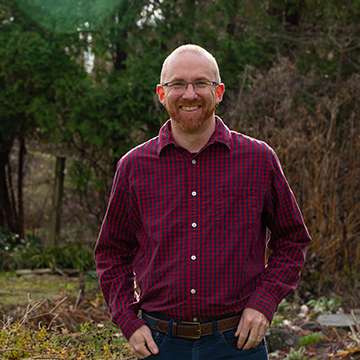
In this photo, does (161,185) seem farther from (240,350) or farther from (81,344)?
(81,344)

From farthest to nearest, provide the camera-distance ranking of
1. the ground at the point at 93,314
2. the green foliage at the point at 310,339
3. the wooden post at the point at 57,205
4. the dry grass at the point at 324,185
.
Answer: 1. the wooden post at the point at 57,205
2. the dry grass at the point at 324,185
3. the green foliage at the point at 310,339
4. the ground at the point at 93,314

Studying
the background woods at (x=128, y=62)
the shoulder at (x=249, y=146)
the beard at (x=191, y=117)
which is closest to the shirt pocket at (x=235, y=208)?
the shoulder at (x=249, y=146)

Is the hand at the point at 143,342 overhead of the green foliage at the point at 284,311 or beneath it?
overhead

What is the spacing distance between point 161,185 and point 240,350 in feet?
2.24

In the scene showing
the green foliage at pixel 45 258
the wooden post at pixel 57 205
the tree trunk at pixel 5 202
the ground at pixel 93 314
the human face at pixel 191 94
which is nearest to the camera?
the human face at pixel 191 94

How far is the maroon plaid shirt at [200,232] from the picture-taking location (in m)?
1.92

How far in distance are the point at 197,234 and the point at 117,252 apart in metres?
0.39

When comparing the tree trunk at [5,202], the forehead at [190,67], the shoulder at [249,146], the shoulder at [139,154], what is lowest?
the tree trunk at [5,202]

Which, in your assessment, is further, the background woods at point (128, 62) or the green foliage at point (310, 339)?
the background woods at point (128, 62)

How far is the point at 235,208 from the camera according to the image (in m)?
1.96

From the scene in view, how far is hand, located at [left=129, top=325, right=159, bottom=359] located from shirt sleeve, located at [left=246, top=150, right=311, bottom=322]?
1.35 ft

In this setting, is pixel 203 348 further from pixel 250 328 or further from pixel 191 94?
pixel 191 94

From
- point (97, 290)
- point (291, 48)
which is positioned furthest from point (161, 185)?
point (291, 48)

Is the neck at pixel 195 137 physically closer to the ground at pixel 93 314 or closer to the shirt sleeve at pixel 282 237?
the shirt sleeve at pixel 282 237
